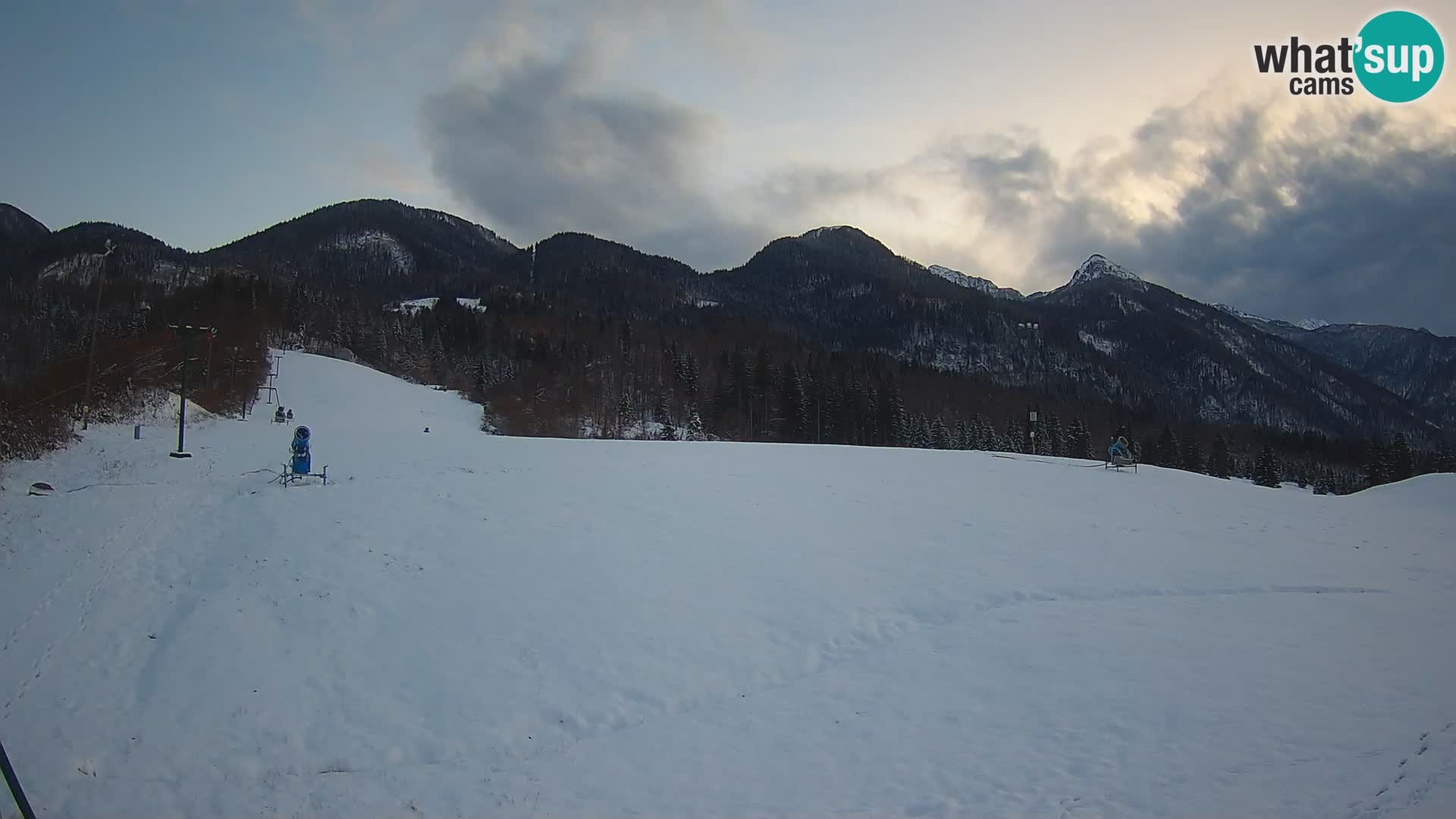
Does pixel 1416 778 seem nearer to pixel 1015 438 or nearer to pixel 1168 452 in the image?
pixel 1015 438

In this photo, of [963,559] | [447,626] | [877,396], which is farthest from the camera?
[877,396]

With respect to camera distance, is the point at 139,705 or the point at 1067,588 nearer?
the point at 139,705

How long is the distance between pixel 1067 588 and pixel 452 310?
134 metres

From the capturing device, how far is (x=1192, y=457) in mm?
97250

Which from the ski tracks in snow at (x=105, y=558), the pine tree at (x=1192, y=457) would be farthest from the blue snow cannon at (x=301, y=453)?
the pine tree at (x=1192, y=457)

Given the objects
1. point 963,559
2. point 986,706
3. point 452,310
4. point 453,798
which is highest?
Result: point 452,310

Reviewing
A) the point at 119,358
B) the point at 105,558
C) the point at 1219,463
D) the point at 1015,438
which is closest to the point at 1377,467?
the point at 1219,463

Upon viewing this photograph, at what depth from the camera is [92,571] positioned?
49.8ft

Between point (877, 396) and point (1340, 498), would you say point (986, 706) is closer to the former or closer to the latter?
point (1340, 498)

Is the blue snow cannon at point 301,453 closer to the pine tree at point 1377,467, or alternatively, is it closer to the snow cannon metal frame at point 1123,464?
the snow cannon metal frame at point 1123,464

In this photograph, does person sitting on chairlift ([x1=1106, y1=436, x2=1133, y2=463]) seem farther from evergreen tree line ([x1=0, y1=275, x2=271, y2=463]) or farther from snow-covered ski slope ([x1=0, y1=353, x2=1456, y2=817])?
evergreen tree line ([x1=0, y1=275, x2=271, y2=463])

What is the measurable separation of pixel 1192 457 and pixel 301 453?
108 m

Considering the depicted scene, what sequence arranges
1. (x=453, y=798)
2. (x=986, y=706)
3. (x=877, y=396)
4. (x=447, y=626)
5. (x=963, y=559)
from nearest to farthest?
(x=453, y=798) < (x=986, y=706) < (x=447, y=626) < (x=963, y=559) < (x=877, y=396)

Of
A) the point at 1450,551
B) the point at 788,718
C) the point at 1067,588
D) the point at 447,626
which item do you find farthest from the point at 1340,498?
the point at 447,626
